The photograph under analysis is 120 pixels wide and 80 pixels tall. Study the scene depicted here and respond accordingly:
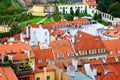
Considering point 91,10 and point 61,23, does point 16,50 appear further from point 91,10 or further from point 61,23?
point 91,10

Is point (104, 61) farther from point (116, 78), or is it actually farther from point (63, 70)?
point (63, 70)

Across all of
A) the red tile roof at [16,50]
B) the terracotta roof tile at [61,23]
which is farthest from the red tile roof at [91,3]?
the red tile roof at [16,50]

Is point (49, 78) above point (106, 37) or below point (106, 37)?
above

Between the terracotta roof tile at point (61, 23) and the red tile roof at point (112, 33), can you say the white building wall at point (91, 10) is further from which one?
the red tile roof at point (112, 33)

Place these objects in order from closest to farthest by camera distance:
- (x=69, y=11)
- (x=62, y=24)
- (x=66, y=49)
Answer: (x=66, y=49) → (x=62, y=24) → (x=69, y=11)

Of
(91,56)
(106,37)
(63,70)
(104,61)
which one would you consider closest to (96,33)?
(106,37)

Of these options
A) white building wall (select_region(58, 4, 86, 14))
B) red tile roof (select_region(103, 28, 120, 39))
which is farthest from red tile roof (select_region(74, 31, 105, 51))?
white building wall (select_region(58, 4, 86, 14))
